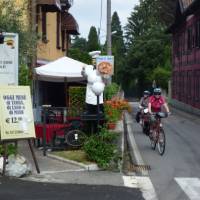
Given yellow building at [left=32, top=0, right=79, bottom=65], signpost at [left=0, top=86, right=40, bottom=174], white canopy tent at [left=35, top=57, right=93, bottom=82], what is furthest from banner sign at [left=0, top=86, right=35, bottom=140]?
white canopy tent at [left=35, top=57, right=93, bottom=82]

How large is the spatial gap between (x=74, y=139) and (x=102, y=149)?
2.37 metres

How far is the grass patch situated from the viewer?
1253cm

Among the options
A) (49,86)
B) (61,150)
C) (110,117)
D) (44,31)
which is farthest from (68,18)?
(61,150)

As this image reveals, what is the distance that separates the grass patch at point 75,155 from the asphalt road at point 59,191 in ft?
6.95

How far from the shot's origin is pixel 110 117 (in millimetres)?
18141

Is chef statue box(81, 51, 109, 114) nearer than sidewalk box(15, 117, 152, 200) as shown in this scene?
No

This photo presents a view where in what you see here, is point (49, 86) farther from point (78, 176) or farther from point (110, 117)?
point (78, 176)

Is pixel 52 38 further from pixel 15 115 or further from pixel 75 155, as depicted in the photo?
pixel 15 115

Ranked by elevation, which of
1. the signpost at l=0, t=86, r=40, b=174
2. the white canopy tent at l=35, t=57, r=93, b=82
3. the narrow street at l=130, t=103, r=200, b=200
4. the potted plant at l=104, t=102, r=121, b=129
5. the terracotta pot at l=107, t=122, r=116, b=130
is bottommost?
the narrow street at l=130, t=103, r=200, b=200

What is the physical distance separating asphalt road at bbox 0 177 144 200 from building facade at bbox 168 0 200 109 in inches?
1217

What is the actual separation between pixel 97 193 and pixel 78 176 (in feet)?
5.13

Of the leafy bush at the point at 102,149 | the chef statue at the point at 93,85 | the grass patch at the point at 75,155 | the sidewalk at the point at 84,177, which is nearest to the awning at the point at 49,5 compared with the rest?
the chef statue at the point at 93,85

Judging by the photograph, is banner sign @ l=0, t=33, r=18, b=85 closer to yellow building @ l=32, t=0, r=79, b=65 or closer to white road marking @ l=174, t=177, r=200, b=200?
white road marking @ l=174, t=177, r=200, b=200

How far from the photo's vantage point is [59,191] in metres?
9.80
